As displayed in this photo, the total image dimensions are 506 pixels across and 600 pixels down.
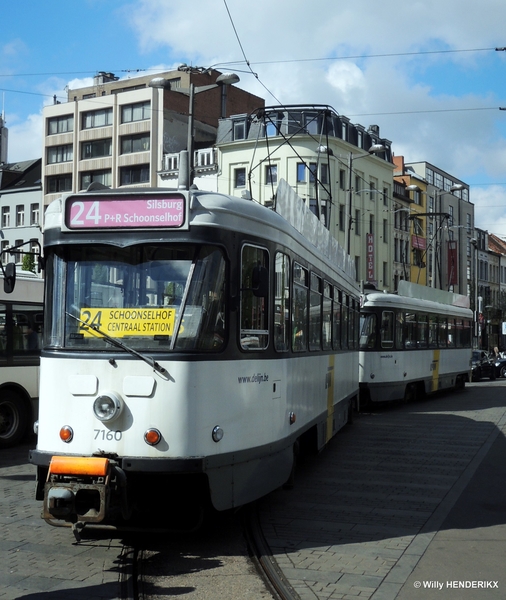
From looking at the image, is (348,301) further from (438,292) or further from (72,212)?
(438,292)

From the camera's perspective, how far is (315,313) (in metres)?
10.7

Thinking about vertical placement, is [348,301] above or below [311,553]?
above

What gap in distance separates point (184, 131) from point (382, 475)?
51641mm

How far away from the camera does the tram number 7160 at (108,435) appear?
6.77 meters

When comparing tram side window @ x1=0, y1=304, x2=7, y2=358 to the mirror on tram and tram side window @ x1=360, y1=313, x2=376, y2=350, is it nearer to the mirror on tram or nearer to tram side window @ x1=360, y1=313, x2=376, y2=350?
the mirror on tram

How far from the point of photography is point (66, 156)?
62500 millimetres

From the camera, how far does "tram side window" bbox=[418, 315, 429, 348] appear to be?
23953 mm

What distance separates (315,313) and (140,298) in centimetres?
420

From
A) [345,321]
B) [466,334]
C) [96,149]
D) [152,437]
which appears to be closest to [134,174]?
[96,149]

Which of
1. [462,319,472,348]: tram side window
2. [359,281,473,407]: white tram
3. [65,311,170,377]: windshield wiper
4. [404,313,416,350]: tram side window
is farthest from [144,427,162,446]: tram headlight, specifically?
[462,319,472,348]: tram side window

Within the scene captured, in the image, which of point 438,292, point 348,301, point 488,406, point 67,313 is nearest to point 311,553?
point 67,313

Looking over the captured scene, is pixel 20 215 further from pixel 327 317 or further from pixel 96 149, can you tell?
pixel 327 317

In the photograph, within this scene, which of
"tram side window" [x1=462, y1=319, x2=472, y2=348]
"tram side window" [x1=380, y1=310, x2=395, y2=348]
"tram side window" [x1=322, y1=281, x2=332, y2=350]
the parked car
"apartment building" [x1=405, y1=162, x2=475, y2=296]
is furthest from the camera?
"apartment building" [x1=405, y1=162, x2=475, y2=296]

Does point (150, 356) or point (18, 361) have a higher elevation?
point (150, 356)
